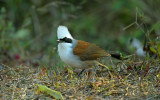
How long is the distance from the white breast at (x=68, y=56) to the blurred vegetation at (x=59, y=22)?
2.17 metres

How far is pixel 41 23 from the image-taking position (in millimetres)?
11273

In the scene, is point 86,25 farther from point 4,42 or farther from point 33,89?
point 33,89

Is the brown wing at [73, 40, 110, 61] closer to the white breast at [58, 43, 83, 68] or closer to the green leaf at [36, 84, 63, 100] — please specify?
the white breast at [58, 43, 83, 68]

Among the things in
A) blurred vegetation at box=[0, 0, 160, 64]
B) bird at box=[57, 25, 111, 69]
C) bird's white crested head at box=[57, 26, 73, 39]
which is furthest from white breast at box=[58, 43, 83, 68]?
blurred vegetation at box=[0, 0, 160, 64]

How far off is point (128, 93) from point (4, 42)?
14.7 ft

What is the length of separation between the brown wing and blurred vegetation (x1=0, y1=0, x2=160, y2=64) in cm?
214

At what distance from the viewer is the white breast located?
512 cm

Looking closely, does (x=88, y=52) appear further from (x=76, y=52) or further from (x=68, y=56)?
(x=68, y=56)

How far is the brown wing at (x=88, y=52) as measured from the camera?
17.4 ft

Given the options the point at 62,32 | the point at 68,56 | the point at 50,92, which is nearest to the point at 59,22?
the point at 62,32

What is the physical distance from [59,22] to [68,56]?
4468mm

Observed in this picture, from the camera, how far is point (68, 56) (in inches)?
202

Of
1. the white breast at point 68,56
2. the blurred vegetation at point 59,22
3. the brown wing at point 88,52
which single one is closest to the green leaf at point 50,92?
the white breast at point 68,56

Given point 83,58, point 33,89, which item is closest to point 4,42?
point 83,58
